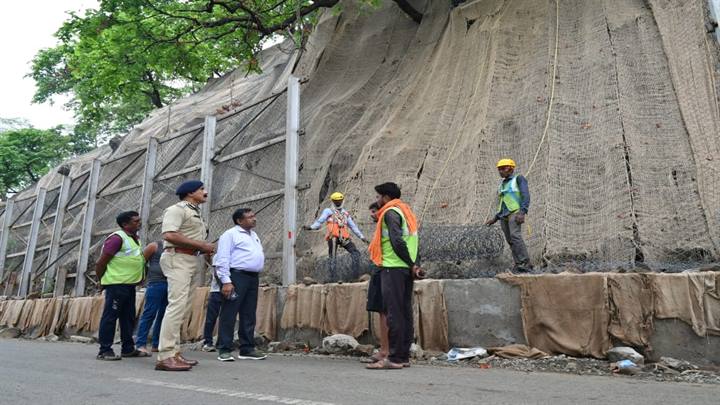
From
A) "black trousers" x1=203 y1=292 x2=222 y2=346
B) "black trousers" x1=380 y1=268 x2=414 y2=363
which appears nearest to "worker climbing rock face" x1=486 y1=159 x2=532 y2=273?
"black trousers" x1=380 y1=268 x2=414 y2=363

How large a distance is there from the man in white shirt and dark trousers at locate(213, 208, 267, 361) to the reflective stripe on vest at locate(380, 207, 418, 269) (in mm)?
1444

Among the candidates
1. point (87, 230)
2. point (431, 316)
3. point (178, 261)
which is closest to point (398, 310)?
point (431, 316)

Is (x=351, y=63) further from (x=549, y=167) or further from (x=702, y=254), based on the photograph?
(x=702, y=254)

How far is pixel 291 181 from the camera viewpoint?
25.8 ft

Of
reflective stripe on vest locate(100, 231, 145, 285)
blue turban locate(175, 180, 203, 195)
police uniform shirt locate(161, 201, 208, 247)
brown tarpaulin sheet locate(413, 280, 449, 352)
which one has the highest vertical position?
blue turban locate(175, 180, 203, 195)

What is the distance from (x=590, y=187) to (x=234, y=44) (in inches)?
382

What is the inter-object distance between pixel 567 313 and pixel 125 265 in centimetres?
459

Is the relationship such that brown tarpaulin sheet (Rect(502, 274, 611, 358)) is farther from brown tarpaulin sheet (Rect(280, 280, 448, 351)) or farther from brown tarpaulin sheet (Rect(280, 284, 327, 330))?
brown tarpaulin sheet (Rect(280, 284, 327, 330))

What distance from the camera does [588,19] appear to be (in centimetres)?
1010

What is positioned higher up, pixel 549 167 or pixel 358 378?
pixel 549 167

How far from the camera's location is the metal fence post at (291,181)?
7625 mm

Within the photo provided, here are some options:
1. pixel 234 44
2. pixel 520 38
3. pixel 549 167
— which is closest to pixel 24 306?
pixel 234 44

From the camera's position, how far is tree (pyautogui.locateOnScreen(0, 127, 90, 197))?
2794cm

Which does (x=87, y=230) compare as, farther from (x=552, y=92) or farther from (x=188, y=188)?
(x=552, y=92)
